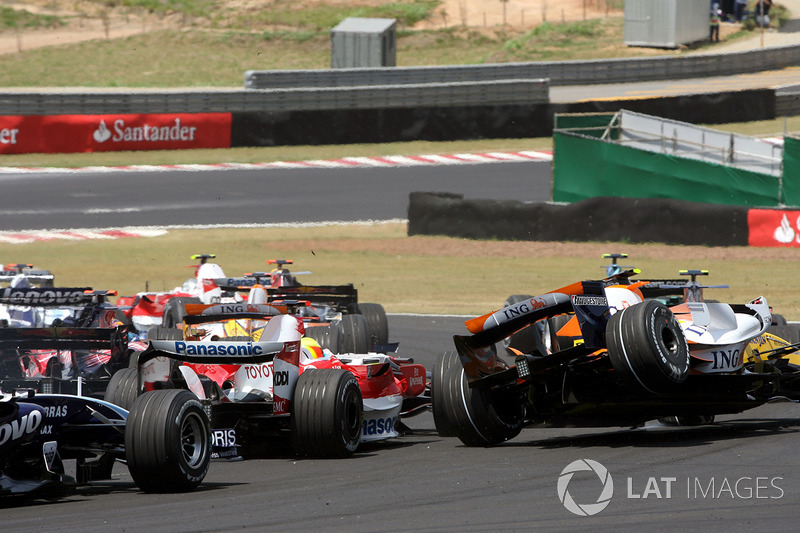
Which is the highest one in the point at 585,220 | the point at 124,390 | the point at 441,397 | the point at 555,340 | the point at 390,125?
the point at 555,340

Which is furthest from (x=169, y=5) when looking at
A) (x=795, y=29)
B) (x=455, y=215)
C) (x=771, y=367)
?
(x=771, y=367)

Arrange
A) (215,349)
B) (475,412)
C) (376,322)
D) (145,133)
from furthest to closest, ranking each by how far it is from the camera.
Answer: (145,133)
(376,322)
(475,412)
(215,349)

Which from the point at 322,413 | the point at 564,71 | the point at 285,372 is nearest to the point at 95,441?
the point at 285,372

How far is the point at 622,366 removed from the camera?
9.34 m

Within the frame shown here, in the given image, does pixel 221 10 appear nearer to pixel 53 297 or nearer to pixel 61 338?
pixel 53 297

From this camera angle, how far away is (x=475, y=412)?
1034 cm

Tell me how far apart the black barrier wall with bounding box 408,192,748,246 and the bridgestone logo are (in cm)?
1349

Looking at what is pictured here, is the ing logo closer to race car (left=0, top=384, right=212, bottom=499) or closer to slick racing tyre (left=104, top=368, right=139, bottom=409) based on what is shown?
race car (left=0, top=384, right=212, bottom=499)

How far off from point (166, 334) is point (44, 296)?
1.84 meters

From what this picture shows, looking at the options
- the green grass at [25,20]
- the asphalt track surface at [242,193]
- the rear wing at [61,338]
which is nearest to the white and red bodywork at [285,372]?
the rear wing at [61,338]

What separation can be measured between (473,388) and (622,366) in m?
1.42

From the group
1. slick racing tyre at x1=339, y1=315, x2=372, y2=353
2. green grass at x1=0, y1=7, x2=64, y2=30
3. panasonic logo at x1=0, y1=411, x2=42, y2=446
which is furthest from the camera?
green grass at x1=0, y1=7, x2=64, y2=30

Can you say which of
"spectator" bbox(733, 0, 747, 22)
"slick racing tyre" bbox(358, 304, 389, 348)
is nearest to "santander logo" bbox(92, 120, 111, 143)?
"slick racing tyre" bbox(358, 304, 389, 348)

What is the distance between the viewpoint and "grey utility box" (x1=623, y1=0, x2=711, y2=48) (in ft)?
160
